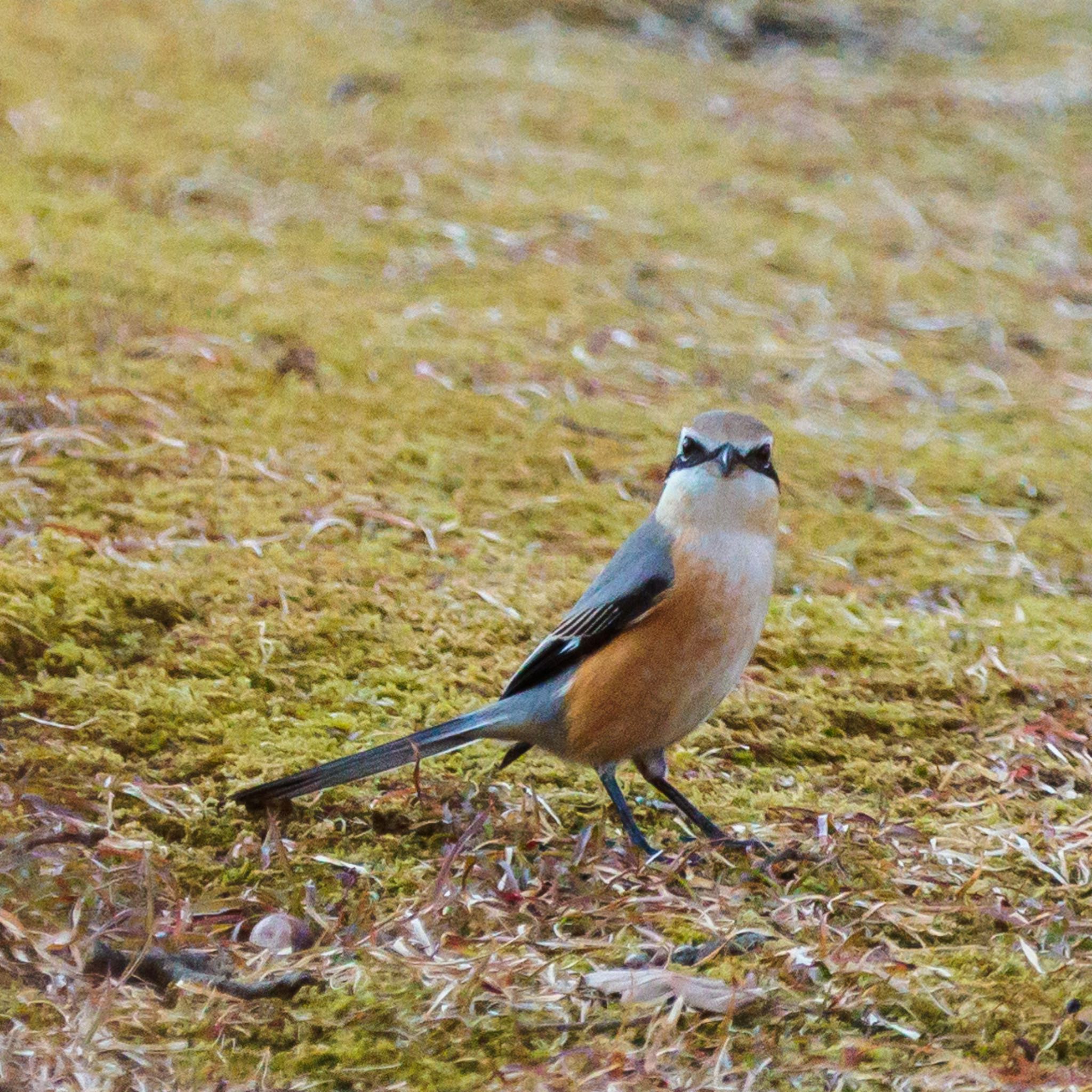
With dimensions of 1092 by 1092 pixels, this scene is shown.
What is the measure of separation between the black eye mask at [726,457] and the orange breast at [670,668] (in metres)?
0.31

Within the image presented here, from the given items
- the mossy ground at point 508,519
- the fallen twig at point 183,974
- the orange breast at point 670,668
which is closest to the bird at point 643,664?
the orange breast at point 670,668

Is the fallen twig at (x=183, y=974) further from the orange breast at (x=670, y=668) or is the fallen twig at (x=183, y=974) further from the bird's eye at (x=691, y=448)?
the bird's eye at (x=691, y=448)

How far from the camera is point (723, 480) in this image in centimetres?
407

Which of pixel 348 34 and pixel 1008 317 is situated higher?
pixel 348 34

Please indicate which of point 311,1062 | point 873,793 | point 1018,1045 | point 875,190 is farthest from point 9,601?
point 875,190

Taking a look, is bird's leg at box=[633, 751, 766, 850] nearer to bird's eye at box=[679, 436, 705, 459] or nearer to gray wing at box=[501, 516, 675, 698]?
gray wing at box=[501, 516, 675, 698]

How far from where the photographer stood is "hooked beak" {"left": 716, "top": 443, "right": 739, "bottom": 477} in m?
4.03

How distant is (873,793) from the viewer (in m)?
4.05

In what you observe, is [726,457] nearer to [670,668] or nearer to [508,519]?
[670,668]

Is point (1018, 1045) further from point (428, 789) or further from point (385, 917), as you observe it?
point (428, 789)

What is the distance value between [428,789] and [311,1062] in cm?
114

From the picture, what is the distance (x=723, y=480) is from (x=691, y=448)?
0.48ft

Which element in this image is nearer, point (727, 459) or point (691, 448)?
point (727, 459)

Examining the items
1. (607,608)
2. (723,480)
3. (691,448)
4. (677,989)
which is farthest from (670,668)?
(677,989)
